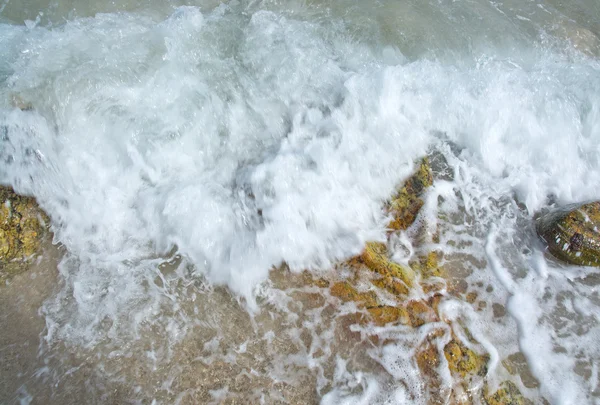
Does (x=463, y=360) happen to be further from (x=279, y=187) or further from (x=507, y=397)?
(x=279, y=187)

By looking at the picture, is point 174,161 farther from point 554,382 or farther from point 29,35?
point 554,382

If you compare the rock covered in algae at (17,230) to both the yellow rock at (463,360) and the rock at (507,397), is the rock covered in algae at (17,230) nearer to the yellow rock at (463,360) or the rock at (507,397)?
the yellow rock at (463,360)

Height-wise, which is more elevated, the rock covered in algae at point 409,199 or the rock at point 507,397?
the rock covered in algae at point 409,199

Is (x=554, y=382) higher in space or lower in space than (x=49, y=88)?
lower

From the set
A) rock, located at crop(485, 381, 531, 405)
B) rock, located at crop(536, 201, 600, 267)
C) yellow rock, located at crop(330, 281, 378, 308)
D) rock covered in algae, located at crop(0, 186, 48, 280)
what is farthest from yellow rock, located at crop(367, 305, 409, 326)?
rock covered in algae, located at crop(0, 186, 48, 280)

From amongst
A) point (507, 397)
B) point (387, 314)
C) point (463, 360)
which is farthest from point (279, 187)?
point (507, 397)

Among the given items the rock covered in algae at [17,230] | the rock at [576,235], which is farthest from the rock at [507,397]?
the rock covered in algae at [17,230]

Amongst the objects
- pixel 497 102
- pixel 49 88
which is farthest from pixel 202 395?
pixel 497 102
